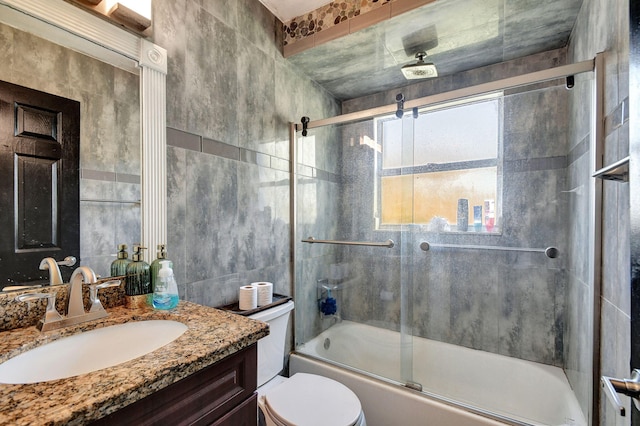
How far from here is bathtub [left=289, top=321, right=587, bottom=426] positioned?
1.49 meters

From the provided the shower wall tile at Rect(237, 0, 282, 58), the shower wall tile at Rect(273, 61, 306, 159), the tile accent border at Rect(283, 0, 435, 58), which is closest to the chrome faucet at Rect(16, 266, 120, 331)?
the shower wall tile at Rect(273, 61, 306, 159)

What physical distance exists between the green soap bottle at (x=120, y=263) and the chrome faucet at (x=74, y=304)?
3.6 inches

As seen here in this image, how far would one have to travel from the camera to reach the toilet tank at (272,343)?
150 centimetres

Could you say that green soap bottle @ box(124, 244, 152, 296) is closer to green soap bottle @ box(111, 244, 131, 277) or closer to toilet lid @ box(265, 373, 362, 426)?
green soap bottle @ box(111, 244, 131, 277)

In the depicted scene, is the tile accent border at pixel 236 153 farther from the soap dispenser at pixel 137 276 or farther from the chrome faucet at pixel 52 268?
the chrome faucet at pixel 52 268

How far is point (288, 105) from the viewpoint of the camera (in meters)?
2.05

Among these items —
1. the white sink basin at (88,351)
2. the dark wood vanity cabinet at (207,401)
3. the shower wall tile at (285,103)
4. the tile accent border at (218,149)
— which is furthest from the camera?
the shower wall tile at (285,103)

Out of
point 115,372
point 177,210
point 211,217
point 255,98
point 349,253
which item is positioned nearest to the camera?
point 115,372

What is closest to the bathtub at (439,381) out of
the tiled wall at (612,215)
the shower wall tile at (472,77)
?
the tiled wall at (612,215)

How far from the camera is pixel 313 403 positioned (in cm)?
132

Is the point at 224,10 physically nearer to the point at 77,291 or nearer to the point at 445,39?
the point at 445,39

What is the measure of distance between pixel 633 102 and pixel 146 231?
4.92 feet

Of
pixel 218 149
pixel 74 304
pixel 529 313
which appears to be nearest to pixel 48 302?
pixel 74 304

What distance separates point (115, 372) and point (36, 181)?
70 centimetres
